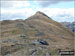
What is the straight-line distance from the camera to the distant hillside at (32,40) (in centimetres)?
6028

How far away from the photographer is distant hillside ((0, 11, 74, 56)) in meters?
60.3

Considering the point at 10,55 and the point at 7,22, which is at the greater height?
the point at 7,22

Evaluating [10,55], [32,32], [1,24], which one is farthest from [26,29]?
[10,55]

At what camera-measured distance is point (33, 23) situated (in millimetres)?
131750

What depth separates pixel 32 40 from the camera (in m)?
86.3

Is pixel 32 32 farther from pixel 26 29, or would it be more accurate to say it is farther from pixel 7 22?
pixel 7 22

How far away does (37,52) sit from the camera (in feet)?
185

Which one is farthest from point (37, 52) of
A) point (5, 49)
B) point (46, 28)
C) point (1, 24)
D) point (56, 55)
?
point (1, 24)

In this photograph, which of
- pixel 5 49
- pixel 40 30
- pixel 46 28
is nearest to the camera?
pixel 5 49

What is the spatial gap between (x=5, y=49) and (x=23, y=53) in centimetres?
1134

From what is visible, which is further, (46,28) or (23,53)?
(46,28)

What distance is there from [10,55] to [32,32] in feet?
171

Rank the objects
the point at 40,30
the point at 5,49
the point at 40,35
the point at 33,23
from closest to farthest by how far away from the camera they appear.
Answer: the point at 5,49, the point at 40,35, the point at 40,30, the point at 33,23

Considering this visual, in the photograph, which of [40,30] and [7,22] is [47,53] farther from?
[7,22]
